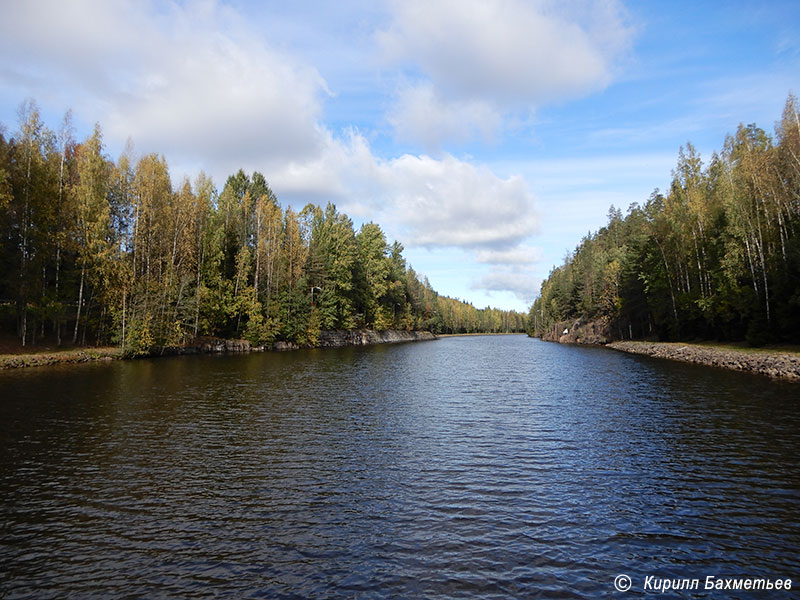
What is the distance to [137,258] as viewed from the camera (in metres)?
55.2

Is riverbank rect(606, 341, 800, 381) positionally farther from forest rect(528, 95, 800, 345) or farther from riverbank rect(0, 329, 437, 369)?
riverbank rect(0, 329, 437, 369)

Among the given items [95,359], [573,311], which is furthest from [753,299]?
[573,311]

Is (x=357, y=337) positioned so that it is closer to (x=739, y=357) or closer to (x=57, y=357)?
(x=57, y=357)

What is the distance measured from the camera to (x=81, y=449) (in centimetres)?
1709

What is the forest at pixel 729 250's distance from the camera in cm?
4434

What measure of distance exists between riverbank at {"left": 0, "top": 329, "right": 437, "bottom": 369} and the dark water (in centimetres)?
2051

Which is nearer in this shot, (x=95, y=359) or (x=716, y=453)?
(x=716, y=453)

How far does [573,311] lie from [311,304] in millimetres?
83363

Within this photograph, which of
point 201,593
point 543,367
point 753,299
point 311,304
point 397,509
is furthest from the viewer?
point 311,304

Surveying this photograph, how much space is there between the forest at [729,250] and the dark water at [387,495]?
2371 cm

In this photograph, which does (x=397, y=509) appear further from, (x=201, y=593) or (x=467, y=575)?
(x=201, y=593)

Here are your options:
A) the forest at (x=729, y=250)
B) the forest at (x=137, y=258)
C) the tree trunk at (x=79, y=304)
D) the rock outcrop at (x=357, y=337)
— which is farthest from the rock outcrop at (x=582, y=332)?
the tree trunk at (x=79, y=304)

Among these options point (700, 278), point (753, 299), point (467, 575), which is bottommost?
point (467, 575)

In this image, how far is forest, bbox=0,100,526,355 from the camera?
45.1m
